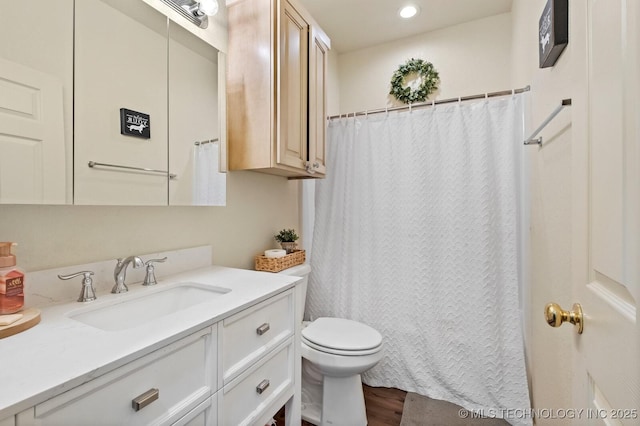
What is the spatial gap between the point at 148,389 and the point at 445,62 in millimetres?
2619

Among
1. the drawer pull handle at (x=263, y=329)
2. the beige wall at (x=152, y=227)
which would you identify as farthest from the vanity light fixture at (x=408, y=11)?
the drawer pull handle at (x=263, y=329)

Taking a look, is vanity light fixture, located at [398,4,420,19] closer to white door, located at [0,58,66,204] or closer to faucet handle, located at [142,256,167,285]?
white door, located at [0,58,66,204]

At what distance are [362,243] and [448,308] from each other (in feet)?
2.18

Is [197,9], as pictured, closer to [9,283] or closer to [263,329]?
[9,283]

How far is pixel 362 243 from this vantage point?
6.63ft

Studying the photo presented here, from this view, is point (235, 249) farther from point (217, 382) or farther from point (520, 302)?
point (520, 302)

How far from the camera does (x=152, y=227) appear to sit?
1185 mm

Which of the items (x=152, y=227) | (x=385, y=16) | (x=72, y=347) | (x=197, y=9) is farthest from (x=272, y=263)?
(x=385, y=16)

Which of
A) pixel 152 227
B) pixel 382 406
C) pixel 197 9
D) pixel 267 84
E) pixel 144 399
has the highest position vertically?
pixel 197 9

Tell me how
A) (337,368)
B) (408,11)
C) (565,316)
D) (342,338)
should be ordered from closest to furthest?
(565,316) < (337,368) < (342,338) < (408,11)

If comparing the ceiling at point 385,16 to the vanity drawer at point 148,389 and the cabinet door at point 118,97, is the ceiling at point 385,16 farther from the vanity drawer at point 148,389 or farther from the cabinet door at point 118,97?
the vanity drawer at point 148,389

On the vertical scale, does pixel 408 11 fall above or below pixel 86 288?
above

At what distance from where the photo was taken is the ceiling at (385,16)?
1.96m

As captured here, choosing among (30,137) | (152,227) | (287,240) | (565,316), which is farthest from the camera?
(287,240)
